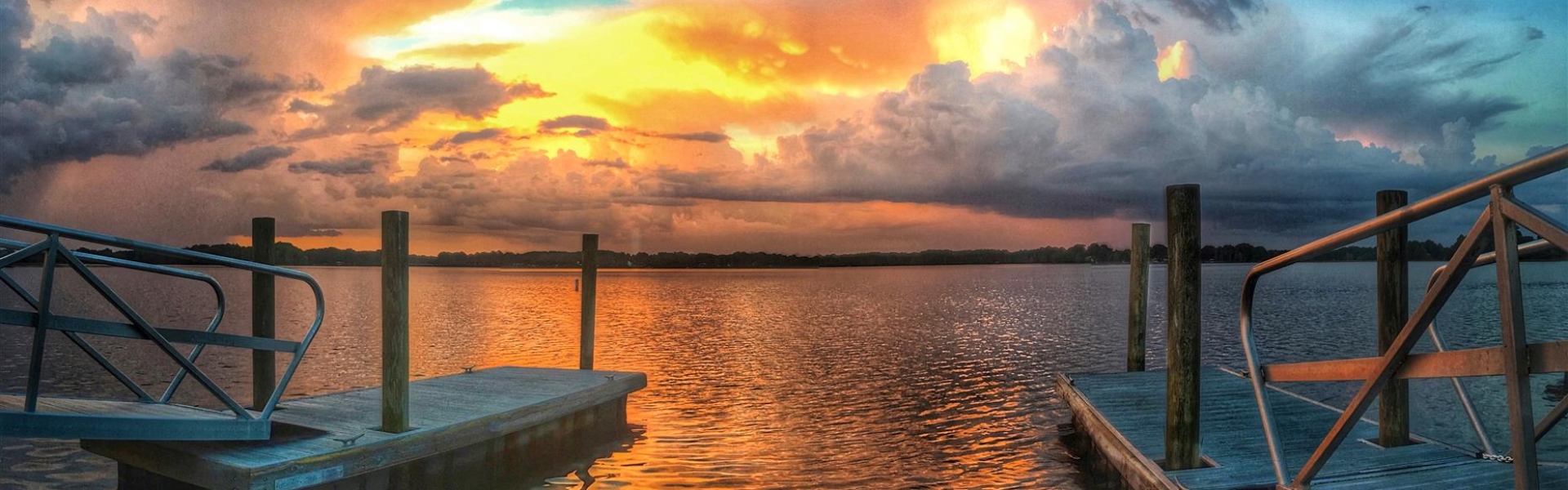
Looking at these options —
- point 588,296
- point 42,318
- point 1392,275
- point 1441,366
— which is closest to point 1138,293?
point 1392,275

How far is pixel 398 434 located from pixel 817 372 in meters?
14.6

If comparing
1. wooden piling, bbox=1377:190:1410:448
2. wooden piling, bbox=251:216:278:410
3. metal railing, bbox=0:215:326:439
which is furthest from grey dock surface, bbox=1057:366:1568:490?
wooden piling, bbox=251:216:278:410

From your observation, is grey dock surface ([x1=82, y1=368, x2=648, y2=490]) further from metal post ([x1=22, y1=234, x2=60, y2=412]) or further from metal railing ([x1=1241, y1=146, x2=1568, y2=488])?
metal railing ([x1=1241, y1=146, x2=1568, y2=488])

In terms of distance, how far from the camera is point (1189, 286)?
26.4ft

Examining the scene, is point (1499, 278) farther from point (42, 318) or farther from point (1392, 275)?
point (42, 318)

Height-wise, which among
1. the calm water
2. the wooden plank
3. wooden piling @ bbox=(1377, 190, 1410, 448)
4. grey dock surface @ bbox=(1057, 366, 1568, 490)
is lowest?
the calm water

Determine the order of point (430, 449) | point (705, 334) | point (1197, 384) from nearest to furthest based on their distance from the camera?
point (1197, 384)
point (430, 449)
point (705, 334)

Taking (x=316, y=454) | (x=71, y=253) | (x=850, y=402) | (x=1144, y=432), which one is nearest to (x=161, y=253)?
(x=71, y=253)

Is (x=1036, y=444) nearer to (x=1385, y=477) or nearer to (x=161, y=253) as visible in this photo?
(x=1385, y=477)

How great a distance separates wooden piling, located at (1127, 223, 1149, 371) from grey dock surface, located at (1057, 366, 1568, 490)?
2.00m

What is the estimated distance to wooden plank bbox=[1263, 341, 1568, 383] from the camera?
4715 millimetres

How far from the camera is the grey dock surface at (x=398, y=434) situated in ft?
25.9

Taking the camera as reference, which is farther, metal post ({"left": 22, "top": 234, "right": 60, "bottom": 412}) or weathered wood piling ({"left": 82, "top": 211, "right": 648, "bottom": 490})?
weathered wood piling ({"left": 82, "top": 211, "right": 648, "bottom": 490})

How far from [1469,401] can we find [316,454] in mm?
9563
